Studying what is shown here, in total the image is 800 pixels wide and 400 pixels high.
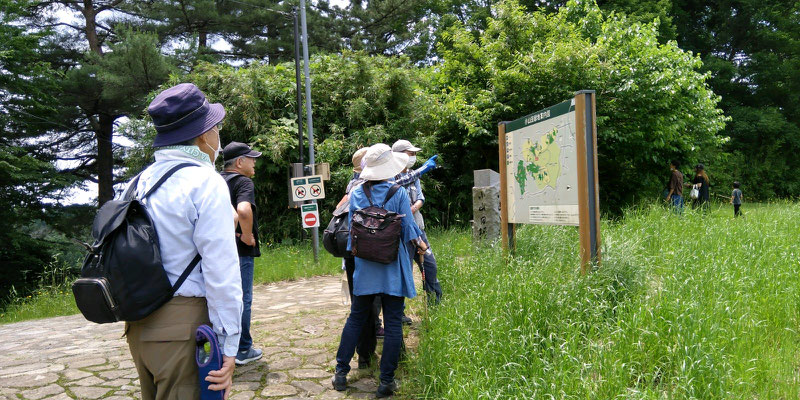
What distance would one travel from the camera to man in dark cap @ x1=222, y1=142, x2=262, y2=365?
4.16 m

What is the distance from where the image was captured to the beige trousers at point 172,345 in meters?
2.04

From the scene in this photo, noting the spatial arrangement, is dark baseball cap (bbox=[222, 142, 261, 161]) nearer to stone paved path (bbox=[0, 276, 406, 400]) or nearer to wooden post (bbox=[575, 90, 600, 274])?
stone paved path (bbox=[0, 276, 406, 400])

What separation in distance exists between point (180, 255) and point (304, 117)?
12.5 meters

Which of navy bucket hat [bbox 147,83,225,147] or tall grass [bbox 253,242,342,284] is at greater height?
navy bucket hat [bbox 147,83,225,147]

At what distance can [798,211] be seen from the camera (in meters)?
8.82

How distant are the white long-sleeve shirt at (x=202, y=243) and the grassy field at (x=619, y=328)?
5.31 ft

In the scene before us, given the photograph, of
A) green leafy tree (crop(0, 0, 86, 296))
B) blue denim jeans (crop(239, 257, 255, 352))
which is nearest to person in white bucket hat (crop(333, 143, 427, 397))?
blue denim jeans (crop(239, 257, 255, 352))

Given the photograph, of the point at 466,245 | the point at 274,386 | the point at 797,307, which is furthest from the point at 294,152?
the point at 797,307

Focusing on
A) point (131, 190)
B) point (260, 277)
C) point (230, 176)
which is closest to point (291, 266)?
point (260, 277)

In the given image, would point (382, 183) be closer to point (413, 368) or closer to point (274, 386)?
point (413, 368)

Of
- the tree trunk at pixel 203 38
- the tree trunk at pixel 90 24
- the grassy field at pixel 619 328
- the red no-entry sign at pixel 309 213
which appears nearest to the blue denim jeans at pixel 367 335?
the grassy field at pixel 619 328

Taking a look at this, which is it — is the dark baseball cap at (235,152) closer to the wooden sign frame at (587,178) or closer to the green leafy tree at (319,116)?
the wooden sign frame at (587,178)

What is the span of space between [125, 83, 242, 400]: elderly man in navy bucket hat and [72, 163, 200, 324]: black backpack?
0.28 feet

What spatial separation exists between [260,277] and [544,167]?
21.0 ft
